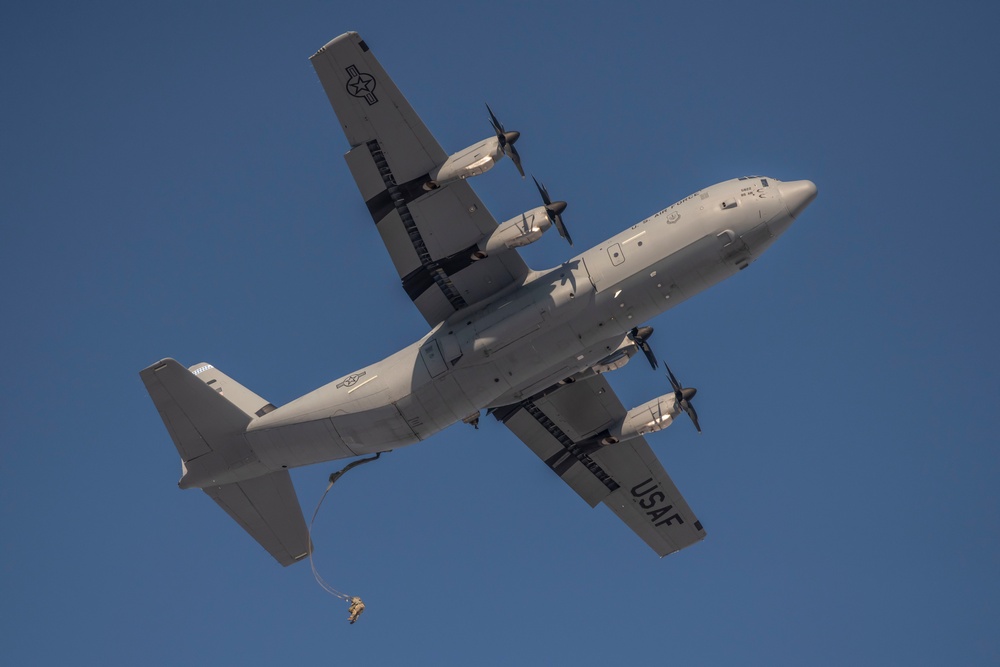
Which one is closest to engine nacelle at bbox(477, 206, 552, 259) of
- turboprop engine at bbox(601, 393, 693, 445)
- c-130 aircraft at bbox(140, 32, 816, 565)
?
c-130 aircraft at bbox(140, 32, 816, 565)

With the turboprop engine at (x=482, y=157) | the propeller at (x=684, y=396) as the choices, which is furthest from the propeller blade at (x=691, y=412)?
the turboprop engine at (x=482, y=157)

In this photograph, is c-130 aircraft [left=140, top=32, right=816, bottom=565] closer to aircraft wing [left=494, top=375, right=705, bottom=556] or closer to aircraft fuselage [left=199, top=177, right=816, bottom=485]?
aircraft fuselage [left=199, top=177, right=816, bottom=485]

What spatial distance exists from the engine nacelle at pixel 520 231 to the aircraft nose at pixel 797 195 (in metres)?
7.42

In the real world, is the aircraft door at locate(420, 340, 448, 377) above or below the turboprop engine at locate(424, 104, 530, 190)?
below

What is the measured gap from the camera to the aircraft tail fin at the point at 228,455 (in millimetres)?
36438

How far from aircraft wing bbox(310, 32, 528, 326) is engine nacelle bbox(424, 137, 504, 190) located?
492 millimetres

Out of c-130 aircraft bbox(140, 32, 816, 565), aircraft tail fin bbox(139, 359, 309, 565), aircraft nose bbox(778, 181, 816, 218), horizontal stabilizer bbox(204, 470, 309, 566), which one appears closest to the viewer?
c-130 aircraft bbox(140, 32, 816, 565)

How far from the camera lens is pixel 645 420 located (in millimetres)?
40938

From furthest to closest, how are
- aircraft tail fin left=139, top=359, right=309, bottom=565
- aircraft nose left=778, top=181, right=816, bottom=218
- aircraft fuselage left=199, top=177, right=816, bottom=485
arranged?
1. aircraft tail fin left=139, top=359, right=309, bottom=565
2. aircraft nose left=778, top=181, right=816, bottom=218
3. aircraft fuselage left=199, top=177, right=816, bottom=485

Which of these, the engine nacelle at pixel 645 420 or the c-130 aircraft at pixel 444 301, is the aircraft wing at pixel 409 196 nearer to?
the c-130 aircraft at pixel 444 301

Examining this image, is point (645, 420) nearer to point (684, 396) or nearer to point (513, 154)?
point (684, 396)

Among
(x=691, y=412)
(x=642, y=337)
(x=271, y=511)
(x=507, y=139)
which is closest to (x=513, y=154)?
(x=507, y=139)

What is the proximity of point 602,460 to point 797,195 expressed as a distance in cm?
1339

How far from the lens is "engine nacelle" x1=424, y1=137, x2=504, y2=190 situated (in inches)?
1324
